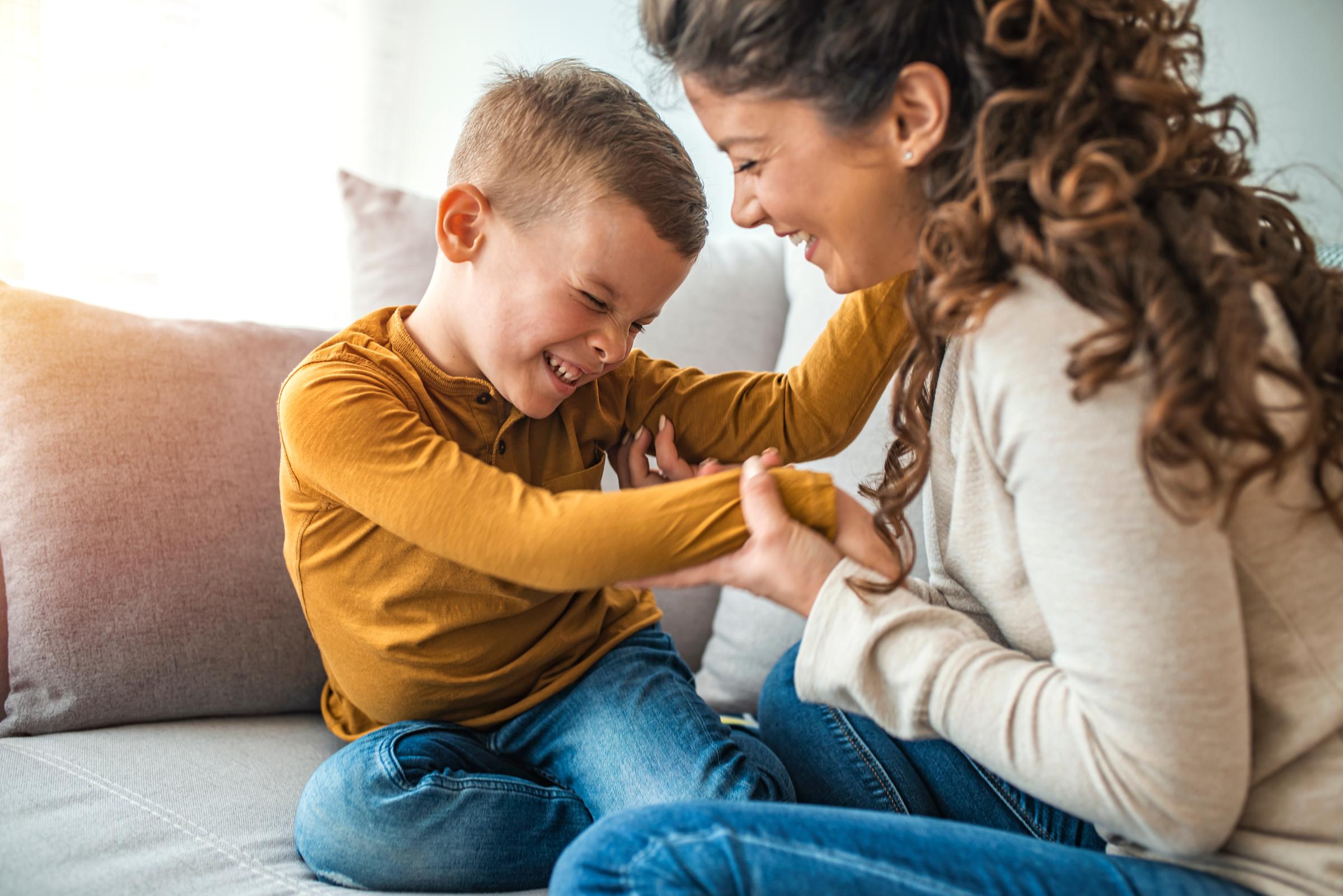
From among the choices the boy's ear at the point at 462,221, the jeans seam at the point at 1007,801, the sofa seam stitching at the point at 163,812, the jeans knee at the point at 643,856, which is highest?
the boy's ear at the point at 462,221

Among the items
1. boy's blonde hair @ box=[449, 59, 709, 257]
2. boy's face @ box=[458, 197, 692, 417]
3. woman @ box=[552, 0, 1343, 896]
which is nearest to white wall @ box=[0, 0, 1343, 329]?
boy's blonde hair @ box=[449, 59, 709, 257]

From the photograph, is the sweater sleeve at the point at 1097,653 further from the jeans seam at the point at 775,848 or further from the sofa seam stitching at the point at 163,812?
the sofa seam stitching at the point at 163,812

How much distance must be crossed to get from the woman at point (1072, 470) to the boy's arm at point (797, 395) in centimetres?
28

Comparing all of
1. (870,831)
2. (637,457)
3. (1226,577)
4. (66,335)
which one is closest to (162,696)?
(66,335)

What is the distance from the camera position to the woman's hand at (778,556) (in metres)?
0.81

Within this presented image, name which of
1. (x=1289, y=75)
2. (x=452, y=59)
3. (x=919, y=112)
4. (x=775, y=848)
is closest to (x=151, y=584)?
(x=775, y=848)

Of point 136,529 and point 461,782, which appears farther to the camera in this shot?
point 136,529

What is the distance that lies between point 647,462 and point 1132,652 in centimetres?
61

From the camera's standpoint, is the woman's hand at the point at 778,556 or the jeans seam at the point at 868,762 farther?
the jeans seam at the point at 868,762

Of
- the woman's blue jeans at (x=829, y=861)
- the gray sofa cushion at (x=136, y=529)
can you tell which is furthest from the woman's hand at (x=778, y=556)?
Answer: the gray sofa cushion at (x=136, y=529)

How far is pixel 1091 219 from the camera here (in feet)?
2.13

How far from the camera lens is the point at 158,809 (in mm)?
965

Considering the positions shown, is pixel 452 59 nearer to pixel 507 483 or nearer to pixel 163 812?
pixel 507 483

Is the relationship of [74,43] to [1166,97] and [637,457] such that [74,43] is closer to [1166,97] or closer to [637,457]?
[637,457]
